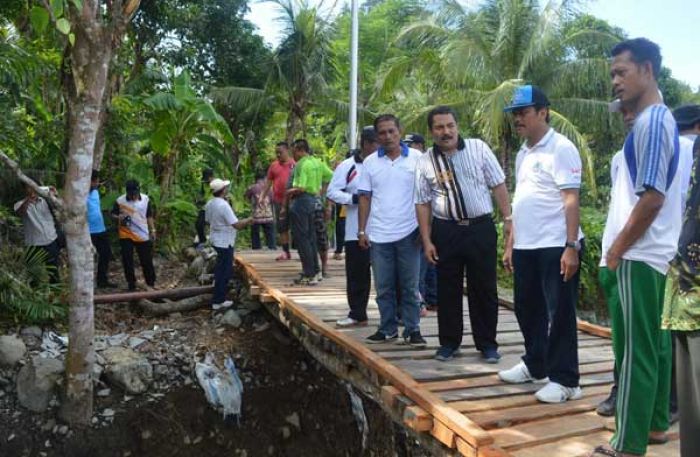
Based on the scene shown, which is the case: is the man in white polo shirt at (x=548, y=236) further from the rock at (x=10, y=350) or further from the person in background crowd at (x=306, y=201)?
the rock at (x=10, y=350)

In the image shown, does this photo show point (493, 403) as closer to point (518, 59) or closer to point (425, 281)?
point (425, 281)

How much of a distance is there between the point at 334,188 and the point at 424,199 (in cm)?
214

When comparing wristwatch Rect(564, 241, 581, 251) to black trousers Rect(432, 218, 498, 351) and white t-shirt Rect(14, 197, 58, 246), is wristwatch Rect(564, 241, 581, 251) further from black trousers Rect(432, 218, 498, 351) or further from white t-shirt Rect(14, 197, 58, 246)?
white t-shirt Rect(14, 197, 58, 246)

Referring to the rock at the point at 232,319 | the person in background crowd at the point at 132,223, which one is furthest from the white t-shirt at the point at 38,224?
the rock at the point at 232,319

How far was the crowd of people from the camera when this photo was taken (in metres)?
2.30

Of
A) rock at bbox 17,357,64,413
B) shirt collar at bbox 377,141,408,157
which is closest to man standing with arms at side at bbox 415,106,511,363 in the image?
shirt collar at bbox 377,141,408,157

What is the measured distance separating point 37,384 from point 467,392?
5110mm

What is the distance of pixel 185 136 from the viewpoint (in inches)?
436

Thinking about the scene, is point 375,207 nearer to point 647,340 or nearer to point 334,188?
point 334,188

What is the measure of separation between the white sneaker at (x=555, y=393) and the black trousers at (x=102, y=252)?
6869 millimetres

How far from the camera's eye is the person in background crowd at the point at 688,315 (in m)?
1.87

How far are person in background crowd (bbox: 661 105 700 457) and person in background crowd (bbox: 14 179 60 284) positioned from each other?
725 centimetres

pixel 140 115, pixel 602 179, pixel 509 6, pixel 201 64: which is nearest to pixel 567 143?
pixel 140 115

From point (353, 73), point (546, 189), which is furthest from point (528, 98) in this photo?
point (353, 73)
